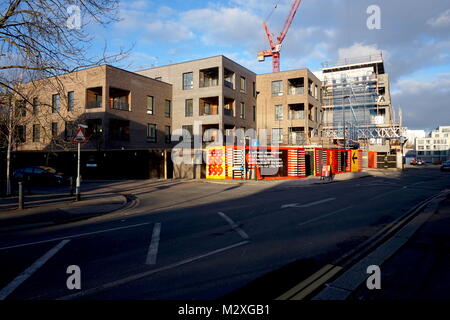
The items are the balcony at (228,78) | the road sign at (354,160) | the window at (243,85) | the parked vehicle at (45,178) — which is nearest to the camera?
the parked vehicle at (45,178)

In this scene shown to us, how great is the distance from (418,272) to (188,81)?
118 ft

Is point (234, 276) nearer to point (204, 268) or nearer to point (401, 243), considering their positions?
point (204, 268)

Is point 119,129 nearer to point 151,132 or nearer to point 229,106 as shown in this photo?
point 151,132

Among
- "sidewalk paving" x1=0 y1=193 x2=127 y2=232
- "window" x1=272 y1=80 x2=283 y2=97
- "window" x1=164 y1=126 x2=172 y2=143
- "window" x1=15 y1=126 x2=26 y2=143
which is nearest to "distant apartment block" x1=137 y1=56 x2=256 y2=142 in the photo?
"window" x1=164 y1=126 x2=172 y2=143

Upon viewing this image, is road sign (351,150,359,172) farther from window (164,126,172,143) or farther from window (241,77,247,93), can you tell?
window (164,126,172,143)

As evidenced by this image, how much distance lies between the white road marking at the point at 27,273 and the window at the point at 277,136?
128 ft

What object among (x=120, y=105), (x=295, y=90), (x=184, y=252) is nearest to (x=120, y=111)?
(x=120, y=105)

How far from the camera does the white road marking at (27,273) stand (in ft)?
13.5

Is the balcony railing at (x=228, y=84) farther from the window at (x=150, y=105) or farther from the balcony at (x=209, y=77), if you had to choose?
the window at (x=150, y=105)

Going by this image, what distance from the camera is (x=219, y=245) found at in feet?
20.4

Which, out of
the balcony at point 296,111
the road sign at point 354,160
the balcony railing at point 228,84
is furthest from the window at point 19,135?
the road sign at point 354,160

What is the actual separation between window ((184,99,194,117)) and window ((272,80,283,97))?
1392 cm

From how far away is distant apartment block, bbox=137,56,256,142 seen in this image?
35125 millimetres
